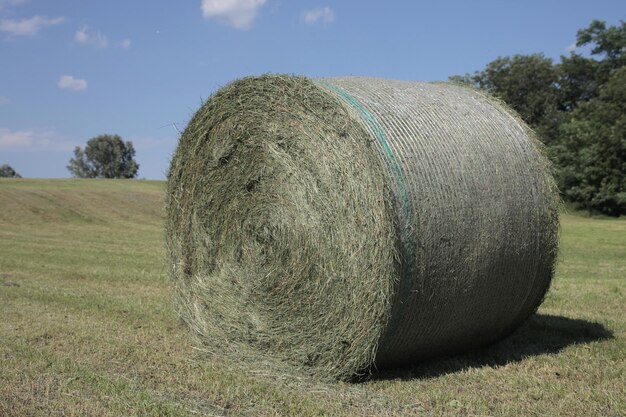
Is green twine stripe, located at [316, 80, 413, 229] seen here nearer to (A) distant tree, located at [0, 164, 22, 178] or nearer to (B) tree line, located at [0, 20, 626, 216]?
(B) tree line, located at [0, 20, 626, 216]

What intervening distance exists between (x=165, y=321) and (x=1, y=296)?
8.27 ft

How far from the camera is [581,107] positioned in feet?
135

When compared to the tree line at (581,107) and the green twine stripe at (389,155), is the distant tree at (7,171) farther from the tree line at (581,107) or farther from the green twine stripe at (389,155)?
the green twine stripe at (389,155)

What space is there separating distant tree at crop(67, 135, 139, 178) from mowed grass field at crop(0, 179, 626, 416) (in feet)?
312

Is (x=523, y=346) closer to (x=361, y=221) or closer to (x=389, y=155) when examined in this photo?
(x=361, y=221)

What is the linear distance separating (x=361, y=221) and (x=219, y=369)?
5.67 feet

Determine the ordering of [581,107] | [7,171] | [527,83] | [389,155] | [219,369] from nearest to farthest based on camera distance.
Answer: [389,155]
[219,369]
[581,107]
[527,83]
[7,171]

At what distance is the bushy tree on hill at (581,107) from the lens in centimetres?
3641

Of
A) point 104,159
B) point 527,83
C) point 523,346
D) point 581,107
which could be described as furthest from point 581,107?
point 104,159

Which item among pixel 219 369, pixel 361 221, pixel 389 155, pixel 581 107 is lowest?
pixel 219 369

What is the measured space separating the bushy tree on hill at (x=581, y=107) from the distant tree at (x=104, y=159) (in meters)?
63.1

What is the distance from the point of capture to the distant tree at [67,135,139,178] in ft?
340

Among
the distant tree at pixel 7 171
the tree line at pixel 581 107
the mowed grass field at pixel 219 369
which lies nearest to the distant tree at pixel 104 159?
the distant tree at pixel 7 171

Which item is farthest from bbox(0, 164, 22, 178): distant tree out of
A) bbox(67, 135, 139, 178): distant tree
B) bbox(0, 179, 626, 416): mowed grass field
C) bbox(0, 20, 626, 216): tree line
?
bbox(0, 179, 626, 416): mowed grass field
